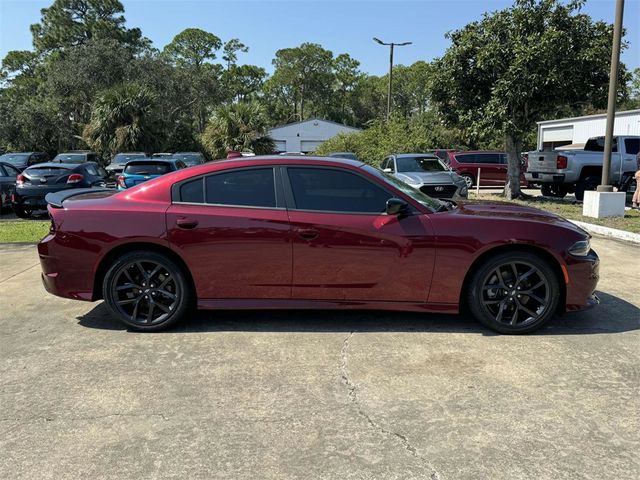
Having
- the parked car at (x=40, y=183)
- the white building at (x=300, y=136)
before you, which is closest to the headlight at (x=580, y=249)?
the parked car at (x=40, y=183)

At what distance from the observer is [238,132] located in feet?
111

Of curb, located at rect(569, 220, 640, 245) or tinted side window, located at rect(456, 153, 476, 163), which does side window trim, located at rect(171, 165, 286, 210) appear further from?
tinted side window, located at rect(456, 153, 476, 163)

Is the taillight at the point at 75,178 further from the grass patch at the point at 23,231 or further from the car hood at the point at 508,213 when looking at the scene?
the car hood at the point at 508,213

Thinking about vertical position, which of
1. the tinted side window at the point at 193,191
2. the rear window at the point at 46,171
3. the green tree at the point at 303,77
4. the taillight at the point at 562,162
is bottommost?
the tinted side window at the point at 193,191

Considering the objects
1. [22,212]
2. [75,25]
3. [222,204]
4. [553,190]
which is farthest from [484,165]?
[75,25]

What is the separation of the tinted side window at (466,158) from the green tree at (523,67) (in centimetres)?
593

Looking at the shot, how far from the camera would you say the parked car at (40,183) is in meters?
12.2

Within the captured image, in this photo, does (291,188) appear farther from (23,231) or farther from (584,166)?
(584,166)

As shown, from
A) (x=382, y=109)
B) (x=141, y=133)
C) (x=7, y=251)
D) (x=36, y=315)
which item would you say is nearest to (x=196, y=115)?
(x=141, y=133)

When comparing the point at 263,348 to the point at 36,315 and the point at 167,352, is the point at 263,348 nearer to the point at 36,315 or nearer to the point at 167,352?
the point at 167,352

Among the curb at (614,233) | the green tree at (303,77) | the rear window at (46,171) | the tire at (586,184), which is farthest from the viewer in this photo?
the green tree at (303,77)

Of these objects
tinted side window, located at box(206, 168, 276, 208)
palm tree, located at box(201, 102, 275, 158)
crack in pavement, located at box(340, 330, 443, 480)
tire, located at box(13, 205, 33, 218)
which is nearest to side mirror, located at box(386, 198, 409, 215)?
tinted side window, located at box(206, 168, 276, 208)

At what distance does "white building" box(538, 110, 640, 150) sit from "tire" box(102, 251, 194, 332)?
2356 cm

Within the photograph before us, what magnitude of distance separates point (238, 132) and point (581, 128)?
65.5 ft
